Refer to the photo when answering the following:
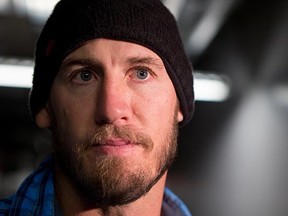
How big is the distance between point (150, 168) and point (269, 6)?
2380mm

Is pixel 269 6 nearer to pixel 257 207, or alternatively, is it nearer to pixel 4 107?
pixel 257 207

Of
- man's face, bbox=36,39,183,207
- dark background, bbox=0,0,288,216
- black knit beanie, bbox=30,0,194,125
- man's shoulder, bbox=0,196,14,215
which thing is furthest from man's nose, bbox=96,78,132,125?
dark background, bbox=0,0,288,216

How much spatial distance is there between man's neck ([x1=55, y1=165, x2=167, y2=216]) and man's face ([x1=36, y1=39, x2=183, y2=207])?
0.11 ft

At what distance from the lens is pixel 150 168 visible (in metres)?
1.14

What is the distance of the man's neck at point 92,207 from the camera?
1.18 m

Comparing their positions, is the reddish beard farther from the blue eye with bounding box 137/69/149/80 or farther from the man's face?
the blue eye with bounding box 137/69/149/80

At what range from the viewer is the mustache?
3.59ft

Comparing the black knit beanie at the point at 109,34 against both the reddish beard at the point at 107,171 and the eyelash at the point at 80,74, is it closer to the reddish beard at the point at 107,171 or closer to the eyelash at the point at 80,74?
the eyelash at the point at 80,74

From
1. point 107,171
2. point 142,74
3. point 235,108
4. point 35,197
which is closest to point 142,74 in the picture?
point 142,74

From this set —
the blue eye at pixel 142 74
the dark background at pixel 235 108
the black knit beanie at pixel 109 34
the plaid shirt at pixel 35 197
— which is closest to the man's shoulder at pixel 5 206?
the plaid shirt at pixel 35 197

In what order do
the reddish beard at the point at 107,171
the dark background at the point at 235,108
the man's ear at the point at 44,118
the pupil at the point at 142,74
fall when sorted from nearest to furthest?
1. the reddish beard at the point at 107,171
2. the pupil at the point at 142,74
3. the man's ear at the point at 44,118
4. the dark background at the point at 235,108

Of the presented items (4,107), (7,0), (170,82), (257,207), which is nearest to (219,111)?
(257,207)

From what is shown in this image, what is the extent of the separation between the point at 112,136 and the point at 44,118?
0.32 m

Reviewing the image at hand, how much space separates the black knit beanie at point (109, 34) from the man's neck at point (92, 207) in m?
0.23
